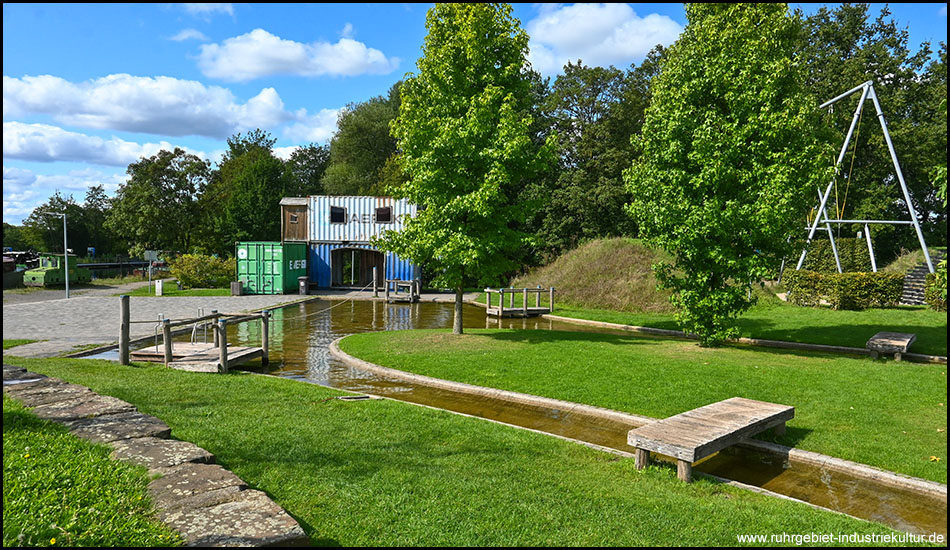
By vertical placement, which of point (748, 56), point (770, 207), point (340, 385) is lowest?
point (340, 385)

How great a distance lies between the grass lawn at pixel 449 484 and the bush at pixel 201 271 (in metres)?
30.3

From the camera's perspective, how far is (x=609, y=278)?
29406mm

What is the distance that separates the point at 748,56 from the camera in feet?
46.8

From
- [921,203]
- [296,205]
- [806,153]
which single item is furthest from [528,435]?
[921,203]

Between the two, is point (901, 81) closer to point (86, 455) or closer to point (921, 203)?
point (921, 203)

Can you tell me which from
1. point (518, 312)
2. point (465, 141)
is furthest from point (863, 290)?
point (465, 141)

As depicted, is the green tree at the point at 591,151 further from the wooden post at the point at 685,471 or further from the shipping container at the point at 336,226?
the wooden post at the point at 685,471

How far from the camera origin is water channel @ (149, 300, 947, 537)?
20.3 feet

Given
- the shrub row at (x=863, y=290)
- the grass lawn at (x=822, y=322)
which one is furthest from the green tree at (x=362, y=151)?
the shrub row at (x=863, y=290)

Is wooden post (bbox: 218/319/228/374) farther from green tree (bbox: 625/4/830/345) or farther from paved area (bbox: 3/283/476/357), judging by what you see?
green tree (bbox: 625/4/830/345)

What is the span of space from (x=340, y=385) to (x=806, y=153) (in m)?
11.8

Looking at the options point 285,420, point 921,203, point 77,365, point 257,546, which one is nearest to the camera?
point 257,546

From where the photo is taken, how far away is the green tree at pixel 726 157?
14.0m

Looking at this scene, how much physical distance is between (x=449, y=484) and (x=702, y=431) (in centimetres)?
314
